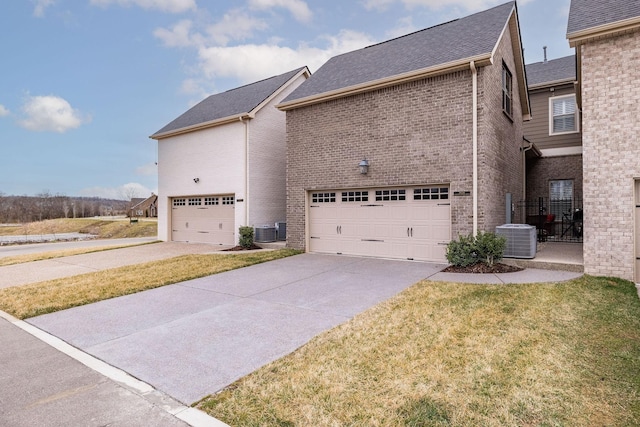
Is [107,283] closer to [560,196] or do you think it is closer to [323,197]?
[323,197]

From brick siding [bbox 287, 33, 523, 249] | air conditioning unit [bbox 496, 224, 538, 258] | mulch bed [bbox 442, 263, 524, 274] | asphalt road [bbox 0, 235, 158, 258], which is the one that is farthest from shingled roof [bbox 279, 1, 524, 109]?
asphalt road [bbox 0, 235, 158, 258]

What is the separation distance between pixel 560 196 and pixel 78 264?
19.4 meters

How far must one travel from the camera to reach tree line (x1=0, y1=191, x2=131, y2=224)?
53500mm

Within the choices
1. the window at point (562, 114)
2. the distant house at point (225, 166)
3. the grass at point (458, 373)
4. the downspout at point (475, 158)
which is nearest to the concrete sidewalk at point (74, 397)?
the grass at point (458, 373)

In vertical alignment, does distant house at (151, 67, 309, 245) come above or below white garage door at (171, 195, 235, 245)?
above

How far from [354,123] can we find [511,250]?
5910 mm

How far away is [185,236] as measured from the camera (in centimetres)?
1706

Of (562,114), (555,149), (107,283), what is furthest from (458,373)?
(562,114)

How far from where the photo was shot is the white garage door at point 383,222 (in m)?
9.77

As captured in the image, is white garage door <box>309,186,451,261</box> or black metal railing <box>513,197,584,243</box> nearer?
white garage door <box>309,186,451,261</box>

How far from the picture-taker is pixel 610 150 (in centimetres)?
726

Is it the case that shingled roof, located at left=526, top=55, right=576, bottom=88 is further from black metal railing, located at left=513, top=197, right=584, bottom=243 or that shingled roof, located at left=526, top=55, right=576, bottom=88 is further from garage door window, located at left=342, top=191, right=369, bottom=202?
garage door window, located at left=342, top=191, right=369, bottom=202

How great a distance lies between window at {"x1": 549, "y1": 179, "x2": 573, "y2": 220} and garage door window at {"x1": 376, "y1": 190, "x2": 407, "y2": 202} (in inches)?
372

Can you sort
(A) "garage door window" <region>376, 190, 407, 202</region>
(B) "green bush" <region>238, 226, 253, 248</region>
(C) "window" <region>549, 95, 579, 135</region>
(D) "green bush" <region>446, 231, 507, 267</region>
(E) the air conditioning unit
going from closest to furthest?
(D) "green bush" <region>446, 231, 507, 267</region>
(E) the air conditioning unit
(A) "garage door window" <region>376, 190, 407, 202</region>
(B) "green bush" <region>238, 226, 253, 248</region>
(C) "window" <region>549, 95, 579, 135</region>
